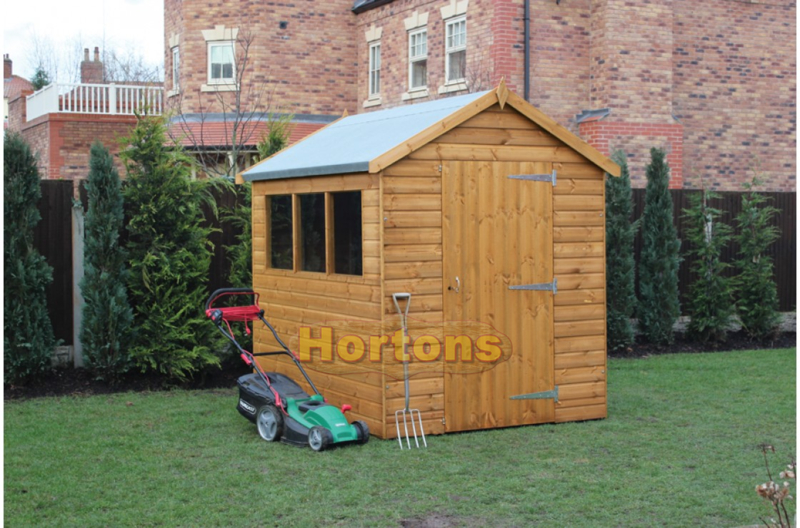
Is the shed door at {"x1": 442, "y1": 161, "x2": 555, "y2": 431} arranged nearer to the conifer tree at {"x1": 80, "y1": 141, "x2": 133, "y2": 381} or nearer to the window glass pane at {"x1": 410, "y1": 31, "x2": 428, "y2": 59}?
the conifer tree at {"x1": 80, "y1": 141, "x2": 133, "y2": 381}

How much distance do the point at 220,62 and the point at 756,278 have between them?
14.0 m

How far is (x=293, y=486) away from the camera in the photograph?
19.5ft

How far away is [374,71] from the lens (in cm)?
2211

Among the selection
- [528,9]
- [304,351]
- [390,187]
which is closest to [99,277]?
[304,351]

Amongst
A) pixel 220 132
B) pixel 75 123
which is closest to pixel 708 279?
pixel 220 132

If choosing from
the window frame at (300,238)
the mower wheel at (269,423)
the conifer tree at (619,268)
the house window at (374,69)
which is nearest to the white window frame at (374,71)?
the house window at (374,69)

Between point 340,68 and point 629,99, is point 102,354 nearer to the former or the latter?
Answer: point 629,99

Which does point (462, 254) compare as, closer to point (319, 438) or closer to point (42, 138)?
point (319, 438)

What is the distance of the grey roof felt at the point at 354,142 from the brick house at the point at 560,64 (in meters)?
9.01

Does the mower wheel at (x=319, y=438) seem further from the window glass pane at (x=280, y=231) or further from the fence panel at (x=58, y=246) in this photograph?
the fence panel at (x=58, y=246)

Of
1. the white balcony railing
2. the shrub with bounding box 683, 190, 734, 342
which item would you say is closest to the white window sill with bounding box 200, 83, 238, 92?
the white balcony railing

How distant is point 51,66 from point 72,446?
48.6m

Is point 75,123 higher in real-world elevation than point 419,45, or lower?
lower

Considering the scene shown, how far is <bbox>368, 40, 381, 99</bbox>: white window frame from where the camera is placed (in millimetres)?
21844
